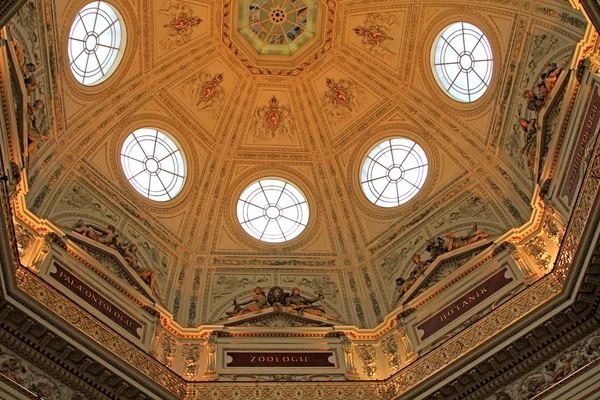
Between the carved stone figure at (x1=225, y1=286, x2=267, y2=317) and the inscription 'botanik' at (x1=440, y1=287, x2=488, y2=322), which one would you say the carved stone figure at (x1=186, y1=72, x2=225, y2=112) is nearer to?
the carved stone figure at (x1=225, y1=286, x2=267, y2=317)

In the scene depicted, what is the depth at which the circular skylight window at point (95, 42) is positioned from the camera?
19.1 meters

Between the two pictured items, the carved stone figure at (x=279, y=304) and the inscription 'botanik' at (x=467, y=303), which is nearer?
the inscription 'botanik' at (x=467, y=303)

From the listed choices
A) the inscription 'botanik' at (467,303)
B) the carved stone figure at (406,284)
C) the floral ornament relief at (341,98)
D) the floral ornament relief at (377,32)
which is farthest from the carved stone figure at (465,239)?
the floral ornament relief at (377,32)

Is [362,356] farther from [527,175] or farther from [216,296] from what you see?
[527,175]

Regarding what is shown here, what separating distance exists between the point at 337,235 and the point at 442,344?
19.9ft

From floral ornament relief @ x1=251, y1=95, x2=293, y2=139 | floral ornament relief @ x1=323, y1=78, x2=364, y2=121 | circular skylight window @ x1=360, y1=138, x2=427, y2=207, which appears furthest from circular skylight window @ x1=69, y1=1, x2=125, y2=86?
circular skylight window @ x1=360, y1=138, x2=427, y2=207

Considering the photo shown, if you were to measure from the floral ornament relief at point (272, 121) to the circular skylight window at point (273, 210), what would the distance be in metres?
1.60

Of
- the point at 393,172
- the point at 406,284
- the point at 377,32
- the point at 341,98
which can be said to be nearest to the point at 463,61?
the point at 377,32

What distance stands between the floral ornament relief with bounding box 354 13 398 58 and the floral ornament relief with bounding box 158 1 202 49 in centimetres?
526

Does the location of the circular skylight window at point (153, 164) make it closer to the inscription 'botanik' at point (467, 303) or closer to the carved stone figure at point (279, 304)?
the carved stone figure at point (279, 304)

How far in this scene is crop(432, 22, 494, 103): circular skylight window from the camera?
66.5ft

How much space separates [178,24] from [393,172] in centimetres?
814

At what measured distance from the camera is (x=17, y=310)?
13508 millimetres

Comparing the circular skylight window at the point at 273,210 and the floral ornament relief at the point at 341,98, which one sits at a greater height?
the floral ornament relief at the point at 341,98
